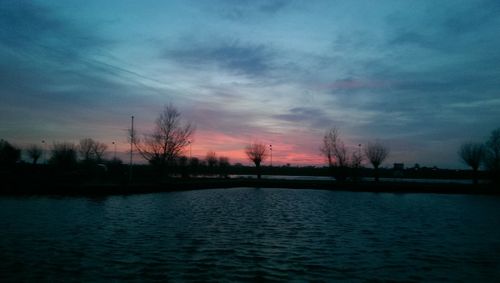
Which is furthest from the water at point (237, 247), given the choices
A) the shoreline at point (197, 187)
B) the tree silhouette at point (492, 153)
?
the tree silhouette at point (492, 153)

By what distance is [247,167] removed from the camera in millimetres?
182000

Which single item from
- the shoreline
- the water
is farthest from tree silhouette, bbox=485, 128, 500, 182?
the water

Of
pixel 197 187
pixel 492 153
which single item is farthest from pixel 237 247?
pixel 492 153

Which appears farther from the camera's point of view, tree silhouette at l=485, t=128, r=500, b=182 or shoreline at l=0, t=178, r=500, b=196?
tree silhouette at l=485, t=128, r=500, b=182

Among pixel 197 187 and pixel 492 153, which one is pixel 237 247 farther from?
pixel 492 153

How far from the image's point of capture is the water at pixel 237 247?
10.7 metres

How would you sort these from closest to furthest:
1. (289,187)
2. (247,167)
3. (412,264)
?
(412,264) → (289,187) → (247,167)

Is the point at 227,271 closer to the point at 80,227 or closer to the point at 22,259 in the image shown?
the point at 22,259

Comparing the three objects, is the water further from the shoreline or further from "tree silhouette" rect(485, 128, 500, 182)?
"tree silhouette" rect(485, 128, 500, 182)

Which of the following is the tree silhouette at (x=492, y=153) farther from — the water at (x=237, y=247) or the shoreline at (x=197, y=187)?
the water at (x=237, y=247)

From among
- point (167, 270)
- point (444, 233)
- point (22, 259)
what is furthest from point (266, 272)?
point (444, 233)

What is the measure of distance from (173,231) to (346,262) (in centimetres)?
782

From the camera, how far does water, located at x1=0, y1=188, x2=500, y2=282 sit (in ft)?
35.2

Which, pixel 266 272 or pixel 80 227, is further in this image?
pixel 80 227
